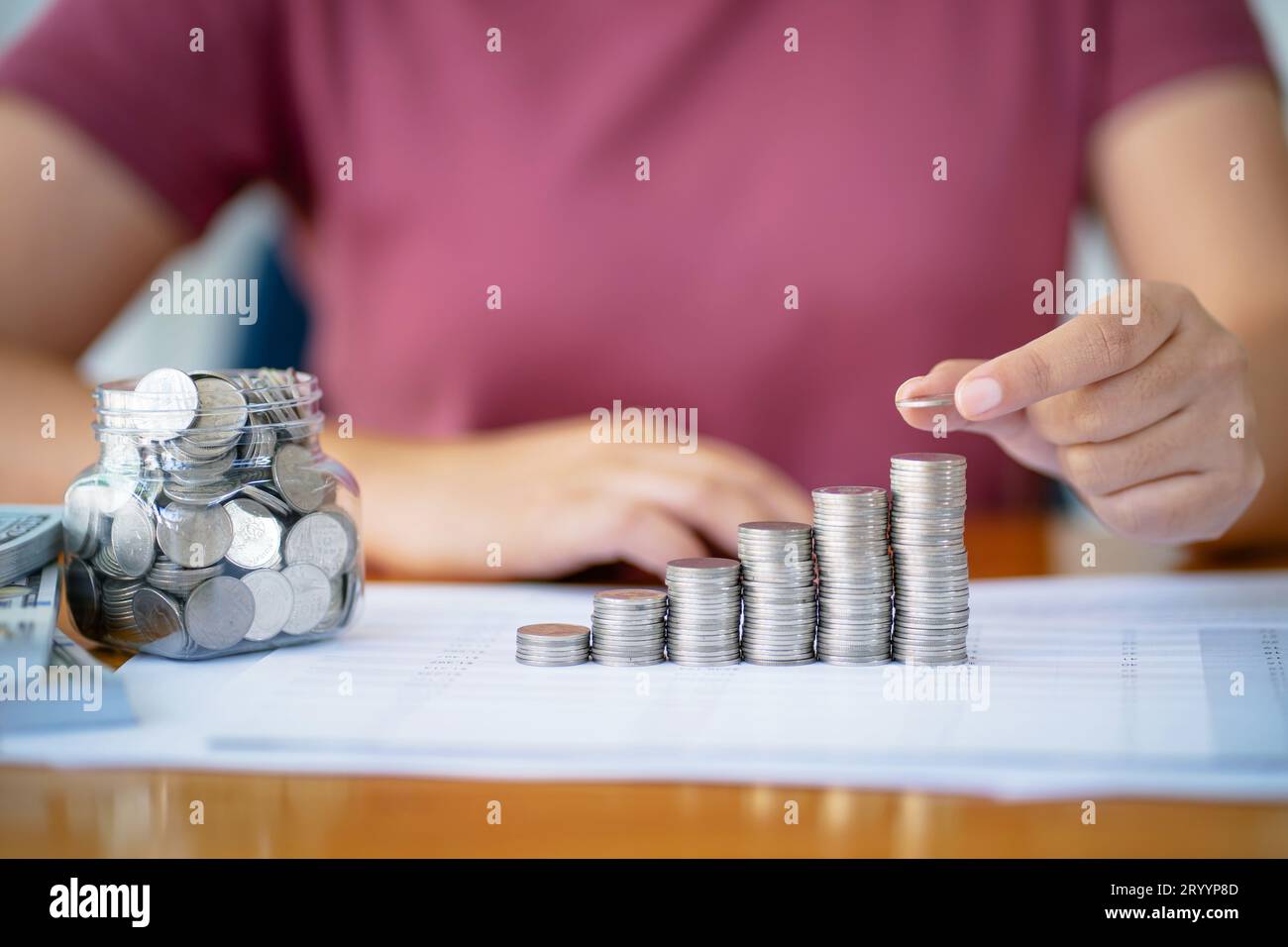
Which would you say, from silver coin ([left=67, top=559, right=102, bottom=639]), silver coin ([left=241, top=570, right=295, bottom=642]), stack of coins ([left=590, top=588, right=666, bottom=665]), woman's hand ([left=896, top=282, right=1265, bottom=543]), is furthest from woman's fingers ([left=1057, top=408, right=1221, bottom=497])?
silver coin ([left=67, top=559, right=102, bottom=639])

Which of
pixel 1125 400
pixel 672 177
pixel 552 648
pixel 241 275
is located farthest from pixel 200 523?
pixel 241 275

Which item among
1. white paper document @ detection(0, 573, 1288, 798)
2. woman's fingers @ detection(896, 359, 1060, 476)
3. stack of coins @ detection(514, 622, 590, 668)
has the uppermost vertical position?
woman's fingers @ detection(896, 359, 1060, 476)

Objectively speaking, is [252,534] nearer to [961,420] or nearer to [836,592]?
[836,592]

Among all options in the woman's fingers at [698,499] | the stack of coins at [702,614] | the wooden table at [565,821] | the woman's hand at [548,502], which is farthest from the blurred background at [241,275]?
the wooden table at [565,821]

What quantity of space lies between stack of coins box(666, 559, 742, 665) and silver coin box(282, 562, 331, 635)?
275mm

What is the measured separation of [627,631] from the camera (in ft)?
3.21

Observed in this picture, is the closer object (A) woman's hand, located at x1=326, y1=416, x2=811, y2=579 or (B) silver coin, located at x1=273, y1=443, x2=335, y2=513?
(B) silver coin, located at x1=273, y1=443, x2=335, y2=513

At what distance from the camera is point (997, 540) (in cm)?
152

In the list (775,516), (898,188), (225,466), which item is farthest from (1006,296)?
(225,466)

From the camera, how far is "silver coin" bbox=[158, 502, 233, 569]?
92cm

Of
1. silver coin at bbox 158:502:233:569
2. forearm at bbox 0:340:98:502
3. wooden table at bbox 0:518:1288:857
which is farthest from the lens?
forearm at bbox 0:340:98:502

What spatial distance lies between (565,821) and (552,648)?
311mm

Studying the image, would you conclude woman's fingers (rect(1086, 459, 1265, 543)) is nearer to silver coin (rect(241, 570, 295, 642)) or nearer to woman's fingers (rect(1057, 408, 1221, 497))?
woman's fingers (rect(1057, 408, 1221, 497))
